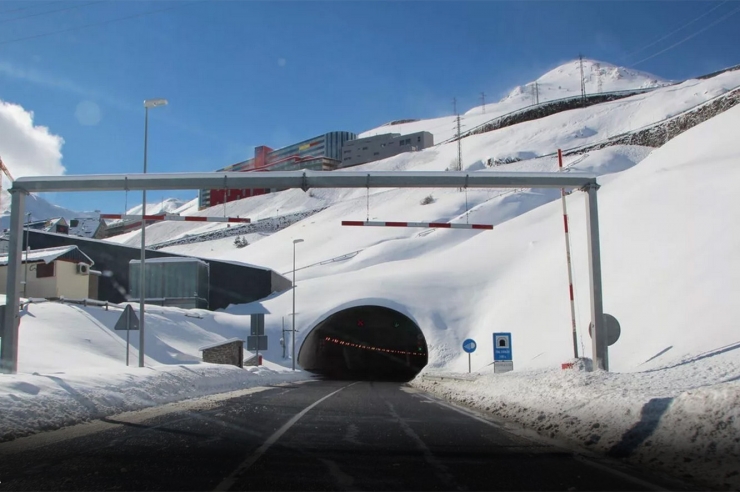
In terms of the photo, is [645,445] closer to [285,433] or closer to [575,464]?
[575,464]

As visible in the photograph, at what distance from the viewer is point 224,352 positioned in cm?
3541

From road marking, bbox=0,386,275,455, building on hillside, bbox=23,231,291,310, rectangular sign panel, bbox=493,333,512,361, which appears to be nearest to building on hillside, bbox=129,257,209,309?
building on hillside, bbox=23,231,291,310

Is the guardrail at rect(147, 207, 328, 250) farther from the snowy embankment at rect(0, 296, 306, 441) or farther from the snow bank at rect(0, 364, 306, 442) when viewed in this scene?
the snow bank at rect(0, 364, 306, 442)

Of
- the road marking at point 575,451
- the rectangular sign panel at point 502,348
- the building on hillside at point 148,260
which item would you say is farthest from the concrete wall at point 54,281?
the road marking at point 575,451

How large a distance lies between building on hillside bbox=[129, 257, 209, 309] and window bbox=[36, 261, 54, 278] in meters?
8.40

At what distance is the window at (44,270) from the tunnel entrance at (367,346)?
65.2ft

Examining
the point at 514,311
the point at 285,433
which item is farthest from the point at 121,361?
the point at 285,433

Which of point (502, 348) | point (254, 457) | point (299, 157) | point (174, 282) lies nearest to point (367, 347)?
point (174, 282)

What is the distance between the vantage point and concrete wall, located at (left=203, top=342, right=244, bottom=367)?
114 feet

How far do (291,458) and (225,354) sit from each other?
28566mm

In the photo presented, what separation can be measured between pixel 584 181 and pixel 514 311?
21.7 m

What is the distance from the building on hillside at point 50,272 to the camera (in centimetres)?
4259

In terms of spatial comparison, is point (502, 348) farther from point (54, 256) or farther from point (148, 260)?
point (148, 260)

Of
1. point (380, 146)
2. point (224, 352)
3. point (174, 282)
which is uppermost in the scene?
point (380, 146)
